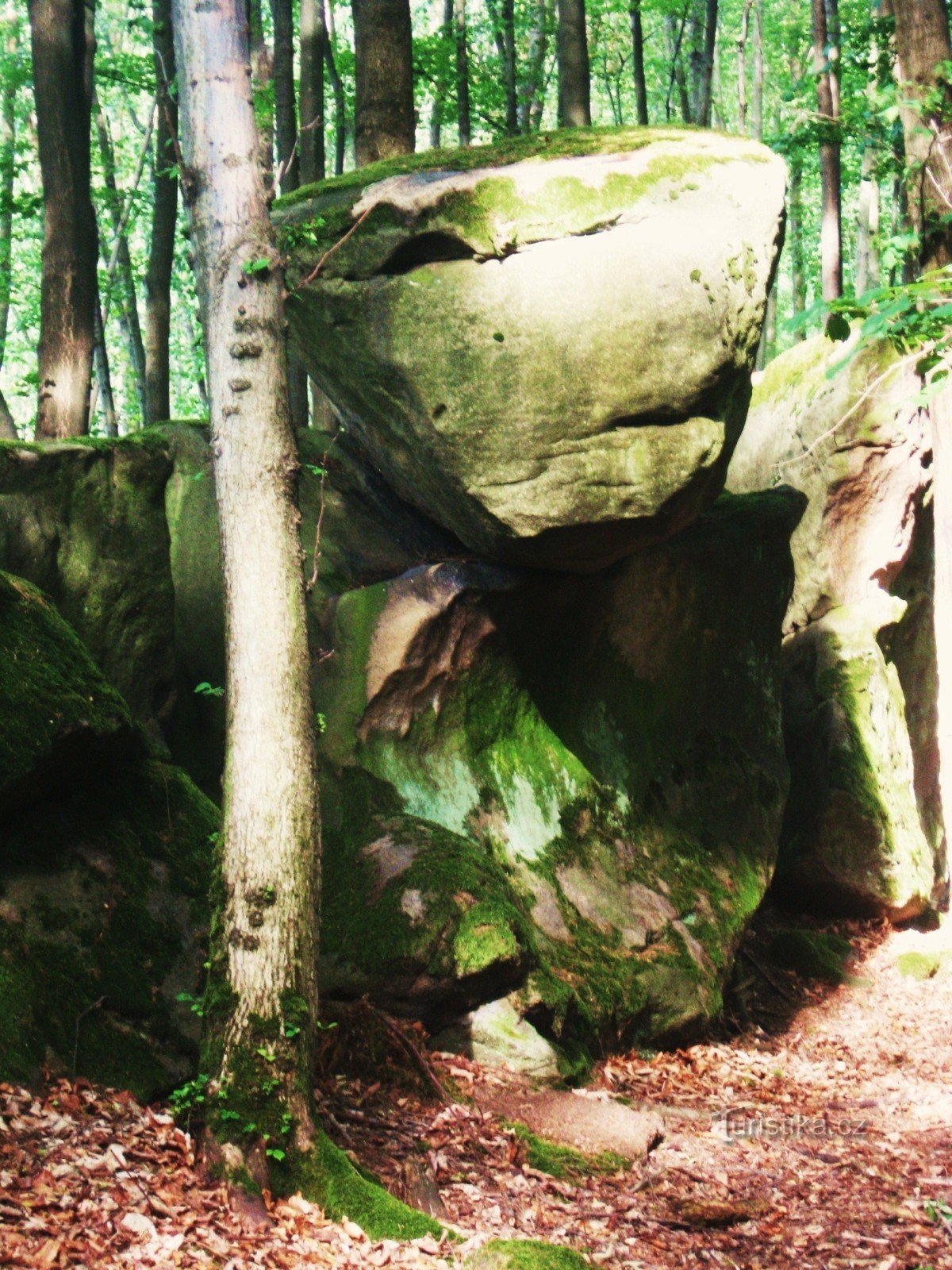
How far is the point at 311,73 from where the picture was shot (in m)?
14.0

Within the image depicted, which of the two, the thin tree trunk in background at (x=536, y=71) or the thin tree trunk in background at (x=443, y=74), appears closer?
the thin tree trunk in background at (x=443, y=74)

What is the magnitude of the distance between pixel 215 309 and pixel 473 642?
12.9ft

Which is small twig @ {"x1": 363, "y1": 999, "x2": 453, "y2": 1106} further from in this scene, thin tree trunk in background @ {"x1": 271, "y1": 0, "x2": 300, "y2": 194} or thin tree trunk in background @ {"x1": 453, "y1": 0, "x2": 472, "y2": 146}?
thin tree trunk in background @ {"x1": 453, "y1": 0, "x2": 472, "y2": 146}

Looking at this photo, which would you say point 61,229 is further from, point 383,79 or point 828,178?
point 828,178

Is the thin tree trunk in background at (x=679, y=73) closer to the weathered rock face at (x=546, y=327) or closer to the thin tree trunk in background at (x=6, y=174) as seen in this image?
the thin tree trunk in background at (x=6, y=174)

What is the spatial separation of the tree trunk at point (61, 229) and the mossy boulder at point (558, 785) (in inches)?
125

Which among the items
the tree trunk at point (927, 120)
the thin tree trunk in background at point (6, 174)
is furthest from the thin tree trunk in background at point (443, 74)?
the tree trunk at point (927, 120)

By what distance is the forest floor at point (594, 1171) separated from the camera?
3.92 m

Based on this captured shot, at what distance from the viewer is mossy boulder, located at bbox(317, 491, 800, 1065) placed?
690 centimetres

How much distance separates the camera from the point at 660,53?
34938 mm

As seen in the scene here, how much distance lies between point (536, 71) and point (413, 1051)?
1906cm

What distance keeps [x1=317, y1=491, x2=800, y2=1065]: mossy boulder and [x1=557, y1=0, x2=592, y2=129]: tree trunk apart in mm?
5544

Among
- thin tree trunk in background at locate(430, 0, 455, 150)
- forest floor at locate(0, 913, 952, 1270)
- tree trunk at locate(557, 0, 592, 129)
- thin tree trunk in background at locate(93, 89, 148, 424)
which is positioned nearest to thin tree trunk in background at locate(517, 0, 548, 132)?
thin tree trunk in background at locate(430, 0, 455, 150)

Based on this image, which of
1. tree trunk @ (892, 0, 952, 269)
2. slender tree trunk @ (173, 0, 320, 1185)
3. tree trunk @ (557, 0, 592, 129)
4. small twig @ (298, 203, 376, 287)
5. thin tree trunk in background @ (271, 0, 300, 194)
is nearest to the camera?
slender tree trunk @ (173, 0, 320, 1185)
